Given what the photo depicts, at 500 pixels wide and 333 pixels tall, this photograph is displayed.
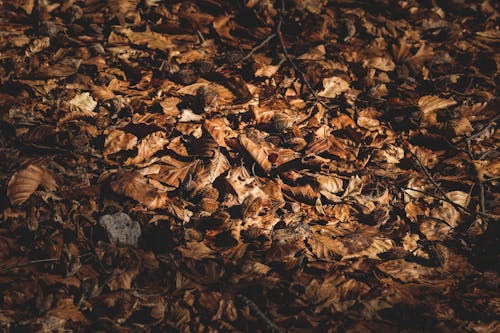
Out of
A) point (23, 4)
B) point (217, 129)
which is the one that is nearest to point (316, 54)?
point (217, 129)

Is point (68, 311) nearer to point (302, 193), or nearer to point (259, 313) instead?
point (259, 313)

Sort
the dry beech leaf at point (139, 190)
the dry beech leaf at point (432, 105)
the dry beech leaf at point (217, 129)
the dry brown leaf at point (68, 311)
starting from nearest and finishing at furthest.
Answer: the dry brown leaf at point (68, 311)
the dry beech leaf at point (139, 190)
the dry beech leaf at point (217, 129)
the dry beech leaf at point (432, 105)

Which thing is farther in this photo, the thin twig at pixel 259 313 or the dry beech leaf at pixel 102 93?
the dry beech leaf at pixel 102 93

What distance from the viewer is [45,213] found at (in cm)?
144

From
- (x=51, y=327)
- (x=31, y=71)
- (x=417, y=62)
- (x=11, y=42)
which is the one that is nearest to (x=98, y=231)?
(x=51, y=327)

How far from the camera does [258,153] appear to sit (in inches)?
68.0

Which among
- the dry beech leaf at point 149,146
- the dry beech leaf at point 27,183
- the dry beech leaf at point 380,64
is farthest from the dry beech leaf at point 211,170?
the dry beech leaf at point 380,64

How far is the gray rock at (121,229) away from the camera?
1403 millimetres

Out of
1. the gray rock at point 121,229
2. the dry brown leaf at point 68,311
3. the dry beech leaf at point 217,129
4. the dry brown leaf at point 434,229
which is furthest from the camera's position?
the dry beech leaf at point 217,129

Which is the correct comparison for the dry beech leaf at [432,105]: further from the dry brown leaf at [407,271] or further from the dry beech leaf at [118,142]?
the dry beech leaf at [118,142]

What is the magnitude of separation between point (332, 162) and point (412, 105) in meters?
0.67

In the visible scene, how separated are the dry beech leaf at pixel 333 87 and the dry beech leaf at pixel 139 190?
1.07 m

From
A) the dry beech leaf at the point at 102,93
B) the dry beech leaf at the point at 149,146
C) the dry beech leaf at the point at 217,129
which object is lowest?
the dry beech leaf at the point at 149,146

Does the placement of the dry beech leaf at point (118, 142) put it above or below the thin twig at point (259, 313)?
above
